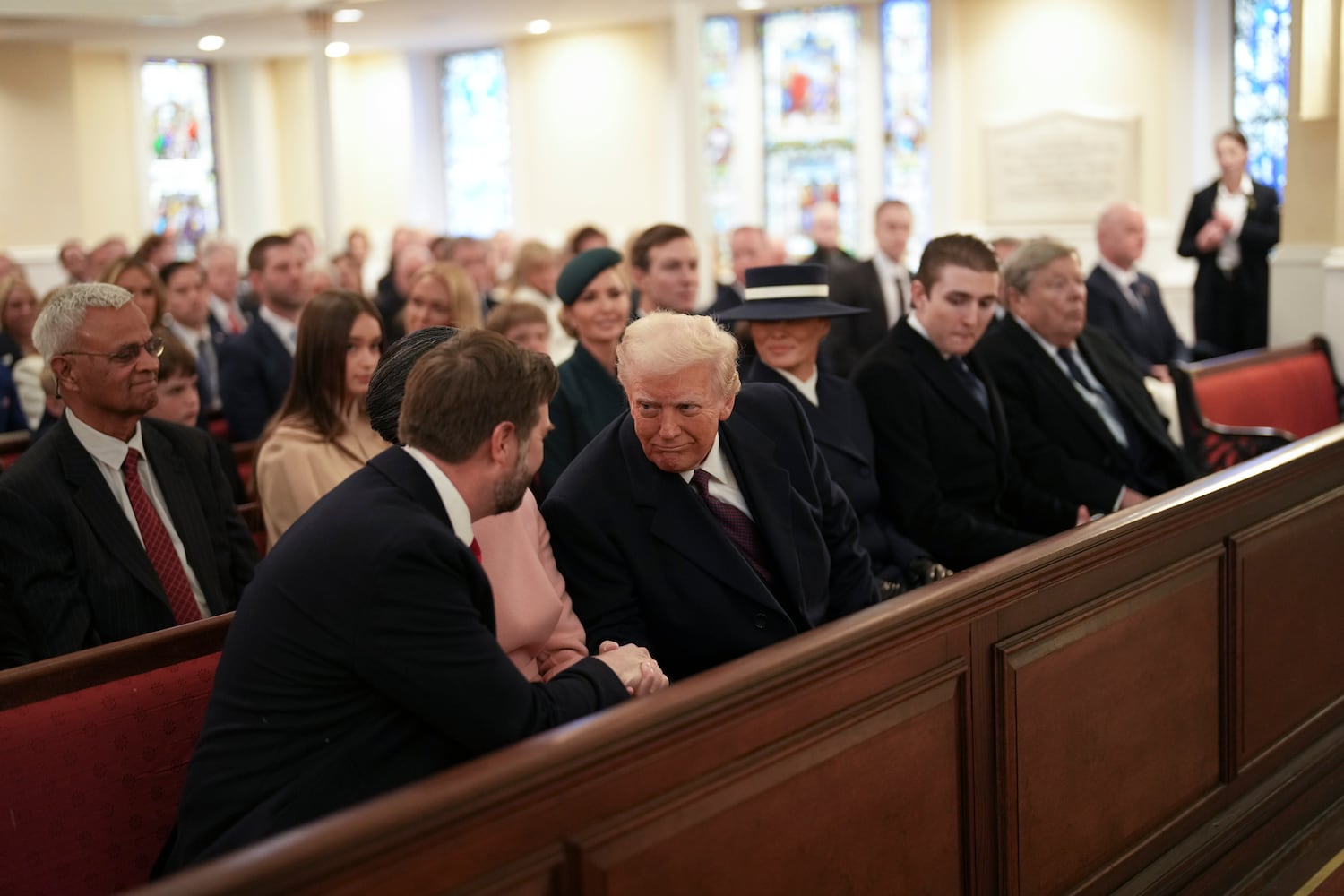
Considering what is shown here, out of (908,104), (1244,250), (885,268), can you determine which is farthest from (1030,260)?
(908,104)

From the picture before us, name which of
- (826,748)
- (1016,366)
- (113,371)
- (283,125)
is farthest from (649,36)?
(826,748)

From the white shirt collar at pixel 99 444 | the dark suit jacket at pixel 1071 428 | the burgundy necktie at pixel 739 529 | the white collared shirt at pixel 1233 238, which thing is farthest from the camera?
the white collared shirt at pixel 1233 238

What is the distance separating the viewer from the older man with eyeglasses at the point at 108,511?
2.98m

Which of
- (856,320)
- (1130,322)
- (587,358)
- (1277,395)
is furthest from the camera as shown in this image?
(856,320)

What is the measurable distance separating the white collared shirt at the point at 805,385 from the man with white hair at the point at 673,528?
3.45ft

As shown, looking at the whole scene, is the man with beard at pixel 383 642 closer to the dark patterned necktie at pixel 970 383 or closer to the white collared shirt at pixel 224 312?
the dark patterned necktie at pixel 970 383

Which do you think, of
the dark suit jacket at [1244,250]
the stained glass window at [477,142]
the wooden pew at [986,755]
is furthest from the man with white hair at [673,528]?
the stained glass window at [477,142]

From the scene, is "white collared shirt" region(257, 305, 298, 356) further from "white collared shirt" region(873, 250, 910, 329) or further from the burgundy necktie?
the burgundy necktie

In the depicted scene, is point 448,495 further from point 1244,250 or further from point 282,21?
point 282,21

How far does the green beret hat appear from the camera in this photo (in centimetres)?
477

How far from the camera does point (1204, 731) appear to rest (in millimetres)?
3359

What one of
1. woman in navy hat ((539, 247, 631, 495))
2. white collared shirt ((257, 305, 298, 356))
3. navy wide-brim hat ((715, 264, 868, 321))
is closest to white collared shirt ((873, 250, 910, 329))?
white collared shirt ((257, 305, 298, 356))

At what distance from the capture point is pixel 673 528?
2.83 metres

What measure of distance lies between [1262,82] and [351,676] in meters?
11.6
